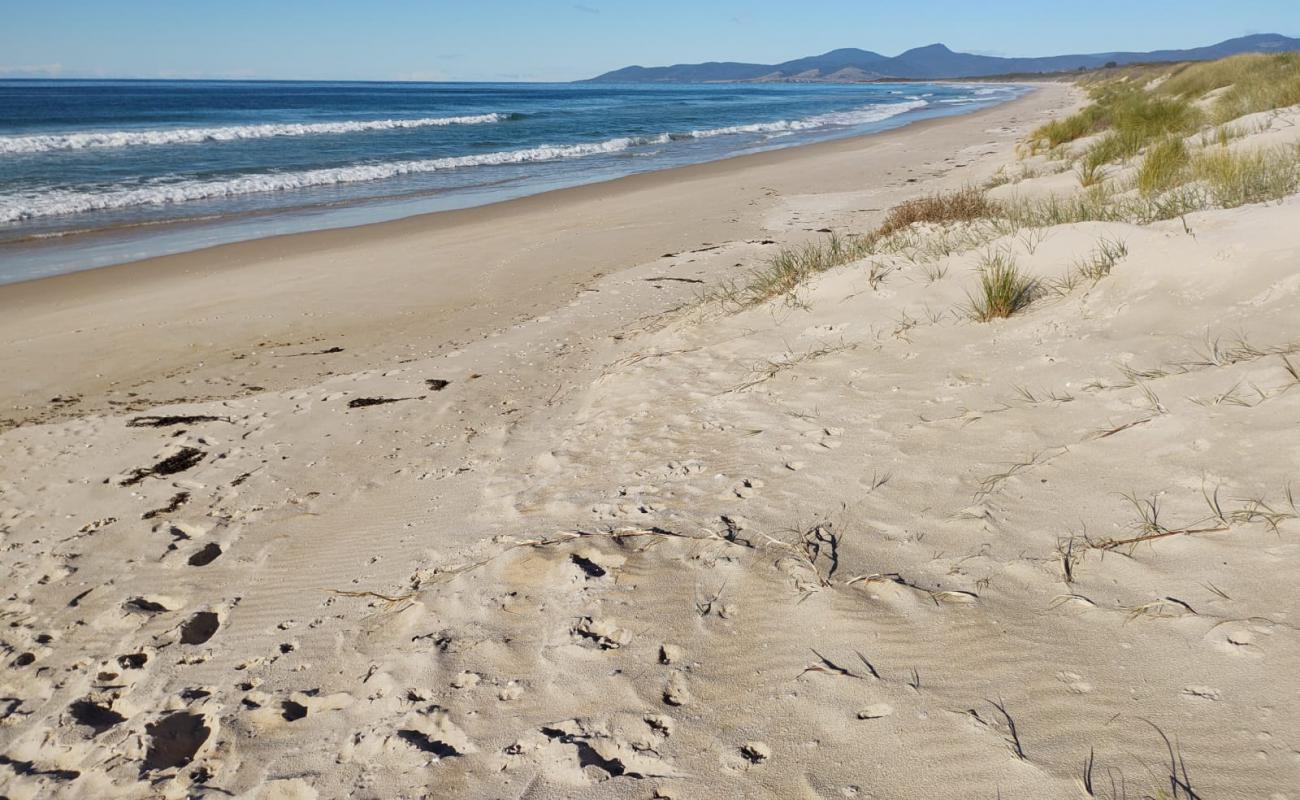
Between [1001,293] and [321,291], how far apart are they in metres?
6.02

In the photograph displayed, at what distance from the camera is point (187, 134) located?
25.7 meters

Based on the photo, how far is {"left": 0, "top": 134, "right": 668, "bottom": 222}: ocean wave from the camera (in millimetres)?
12469

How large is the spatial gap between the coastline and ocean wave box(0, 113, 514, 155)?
673 inches

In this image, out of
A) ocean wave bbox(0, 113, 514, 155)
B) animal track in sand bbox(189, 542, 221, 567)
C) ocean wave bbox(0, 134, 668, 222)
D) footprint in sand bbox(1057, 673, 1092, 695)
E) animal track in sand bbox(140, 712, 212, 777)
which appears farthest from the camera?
ocean wave bbox(0, 113, 514, 155)

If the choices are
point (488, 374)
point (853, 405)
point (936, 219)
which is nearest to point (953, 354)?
point (853, 405)

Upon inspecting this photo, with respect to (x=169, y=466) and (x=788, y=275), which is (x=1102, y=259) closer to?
(x=788, y=275)

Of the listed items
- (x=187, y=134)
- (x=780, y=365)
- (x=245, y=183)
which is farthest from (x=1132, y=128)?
(x=187, y=134)

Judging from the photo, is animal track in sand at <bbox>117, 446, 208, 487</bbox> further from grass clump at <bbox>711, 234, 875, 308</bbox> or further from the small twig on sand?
the small twig on sand

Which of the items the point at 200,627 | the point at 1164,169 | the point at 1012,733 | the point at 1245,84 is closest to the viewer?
the point at 1012,733

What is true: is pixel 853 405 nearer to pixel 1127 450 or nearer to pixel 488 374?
pixel 1127 450

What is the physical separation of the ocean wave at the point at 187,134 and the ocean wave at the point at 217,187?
10.1 m

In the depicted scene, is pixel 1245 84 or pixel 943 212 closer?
pixel 943 212

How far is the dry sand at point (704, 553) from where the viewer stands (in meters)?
1.91

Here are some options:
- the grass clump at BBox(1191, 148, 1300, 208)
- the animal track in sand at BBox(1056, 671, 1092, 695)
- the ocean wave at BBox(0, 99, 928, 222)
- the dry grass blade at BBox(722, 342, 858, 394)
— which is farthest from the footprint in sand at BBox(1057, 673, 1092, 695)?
the ocean wave at BBox(0, 99, 928, 222)
